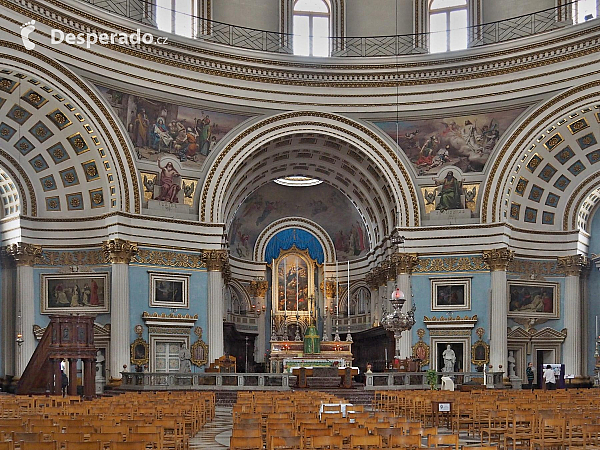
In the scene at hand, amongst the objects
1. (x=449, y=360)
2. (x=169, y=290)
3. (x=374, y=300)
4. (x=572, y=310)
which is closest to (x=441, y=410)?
(x=449, y=360)

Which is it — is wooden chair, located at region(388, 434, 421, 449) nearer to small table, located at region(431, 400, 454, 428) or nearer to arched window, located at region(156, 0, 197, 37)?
small table, located at region(431, 400, 454, 428)

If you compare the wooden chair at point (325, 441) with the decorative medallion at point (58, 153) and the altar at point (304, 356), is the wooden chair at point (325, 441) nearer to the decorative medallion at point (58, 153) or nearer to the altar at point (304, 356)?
the altar at point (304, 356)

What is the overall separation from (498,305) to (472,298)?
1.23m

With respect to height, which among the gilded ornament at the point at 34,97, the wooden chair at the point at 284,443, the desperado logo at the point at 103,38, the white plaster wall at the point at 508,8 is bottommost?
the wooden chair at the point at 284,443

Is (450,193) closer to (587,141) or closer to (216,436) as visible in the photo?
(587,141)

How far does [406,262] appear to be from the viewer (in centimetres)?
3991

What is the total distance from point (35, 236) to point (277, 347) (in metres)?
12.1

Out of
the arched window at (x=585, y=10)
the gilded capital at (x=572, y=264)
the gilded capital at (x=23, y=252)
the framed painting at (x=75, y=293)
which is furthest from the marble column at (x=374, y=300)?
the gilded capital at (x=23, y=252)

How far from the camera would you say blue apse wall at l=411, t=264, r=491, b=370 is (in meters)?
39.1

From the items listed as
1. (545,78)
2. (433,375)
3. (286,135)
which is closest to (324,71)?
(286,135)

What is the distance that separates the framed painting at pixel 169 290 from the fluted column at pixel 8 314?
5706 millimetres

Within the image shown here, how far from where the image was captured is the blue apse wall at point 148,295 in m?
36.6

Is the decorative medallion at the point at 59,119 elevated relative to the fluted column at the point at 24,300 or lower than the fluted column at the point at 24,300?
elevated

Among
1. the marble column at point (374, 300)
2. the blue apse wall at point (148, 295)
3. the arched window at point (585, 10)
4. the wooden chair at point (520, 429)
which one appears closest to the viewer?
the wooden chair at point (520, 429)
